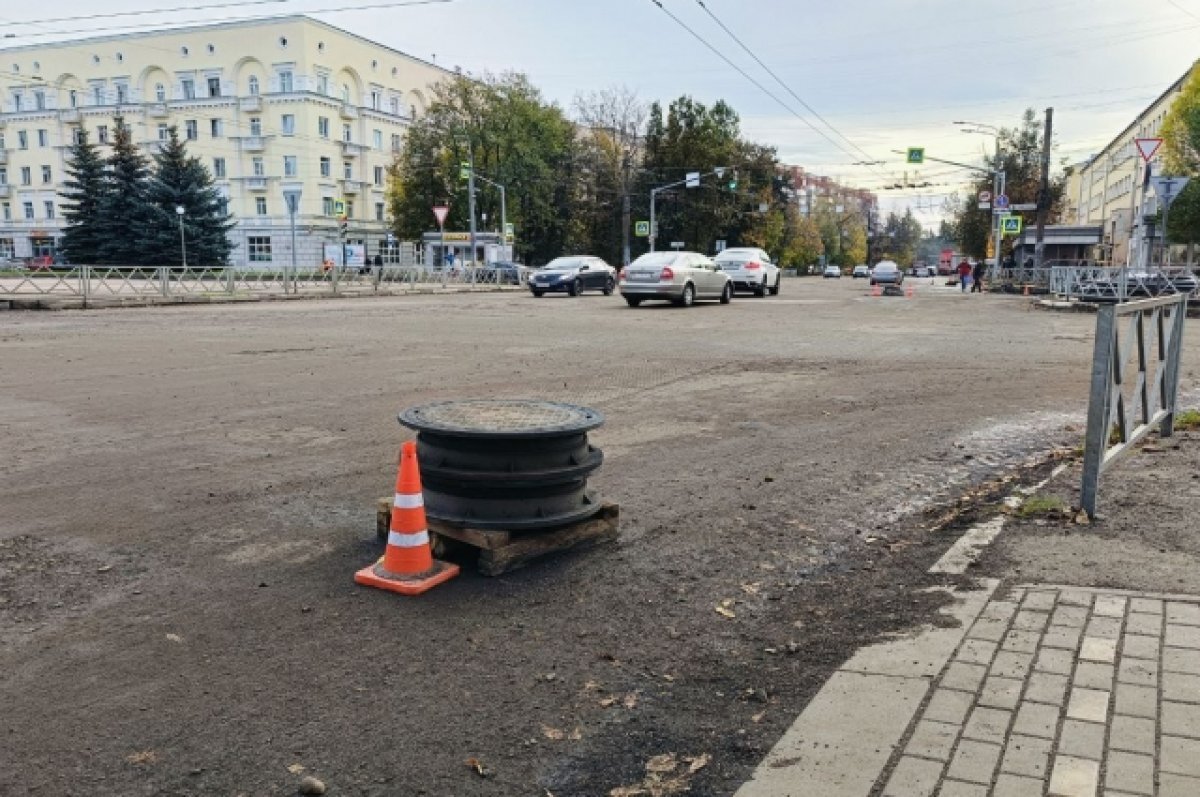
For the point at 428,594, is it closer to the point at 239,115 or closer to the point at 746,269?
the point at 746,269

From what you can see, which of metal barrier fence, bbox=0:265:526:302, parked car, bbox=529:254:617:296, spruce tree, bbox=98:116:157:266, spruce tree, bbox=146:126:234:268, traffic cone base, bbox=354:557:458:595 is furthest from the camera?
spruce tree, bbox=146:126:234:268

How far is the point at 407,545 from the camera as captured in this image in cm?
414

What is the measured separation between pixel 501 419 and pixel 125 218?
5917cm

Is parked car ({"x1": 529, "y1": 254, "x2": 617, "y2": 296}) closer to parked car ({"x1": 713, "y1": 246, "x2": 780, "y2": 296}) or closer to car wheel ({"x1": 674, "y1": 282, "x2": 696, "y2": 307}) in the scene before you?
parked car ({"x1": 713, "y1": 246, "x2": 780, "y2": 296})

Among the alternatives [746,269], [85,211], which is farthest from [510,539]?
[85,211]

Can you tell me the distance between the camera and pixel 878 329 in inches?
739

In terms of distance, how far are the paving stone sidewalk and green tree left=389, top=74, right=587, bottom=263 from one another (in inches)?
2727

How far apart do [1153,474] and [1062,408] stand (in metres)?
3.33

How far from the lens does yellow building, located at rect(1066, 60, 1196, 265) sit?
72.6 meters

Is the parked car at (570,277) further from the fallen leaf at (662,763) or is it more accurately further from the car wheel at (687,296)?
the fallen leaf at (662,763)

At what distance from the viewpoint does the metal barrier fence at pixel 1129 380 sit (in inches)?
201

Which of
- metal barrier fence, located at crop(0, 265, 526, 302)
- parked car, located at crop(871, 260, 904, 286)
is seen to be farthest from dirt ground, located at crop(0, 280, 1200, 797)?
parked car, located at crop(871, 260, 904, 286)

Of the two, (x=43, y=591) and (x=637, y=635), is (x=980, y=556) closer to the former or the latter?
(x=637, y=635)

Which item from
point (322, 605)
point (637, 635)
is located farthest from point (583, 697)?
point (322, 605)
